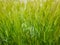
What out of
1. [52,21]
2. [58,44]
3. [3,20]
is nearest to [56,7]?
[52,21]

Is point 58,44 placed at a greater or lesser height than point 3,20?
lesser

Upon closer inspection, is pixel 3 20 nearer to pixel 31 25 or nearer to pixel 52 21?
pixel 31 25

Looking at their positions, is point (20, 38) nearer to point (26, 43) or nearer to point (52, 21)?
point (26, 43)

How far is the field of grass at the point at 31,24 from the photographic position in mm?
1505

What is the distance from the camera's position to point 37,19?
1523 millimetres

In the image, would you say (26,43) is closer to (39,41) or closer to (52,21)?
(39,41)

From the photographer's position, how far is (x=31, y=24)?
5.00 feet

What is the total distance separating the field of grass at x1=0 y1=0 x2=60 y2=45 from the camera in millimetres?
1505

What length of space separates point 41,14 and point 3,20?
0.78 feet

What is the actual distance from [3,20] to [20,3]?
0.16 m

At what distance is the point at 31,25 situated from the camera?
1527 mm

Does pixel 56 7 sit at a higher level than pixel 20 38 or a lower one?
higher

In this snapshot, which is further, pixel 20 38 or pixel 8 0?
pixel 8 0

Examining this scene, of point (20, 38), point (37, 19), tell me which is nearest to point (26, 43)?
point (20, 38)
